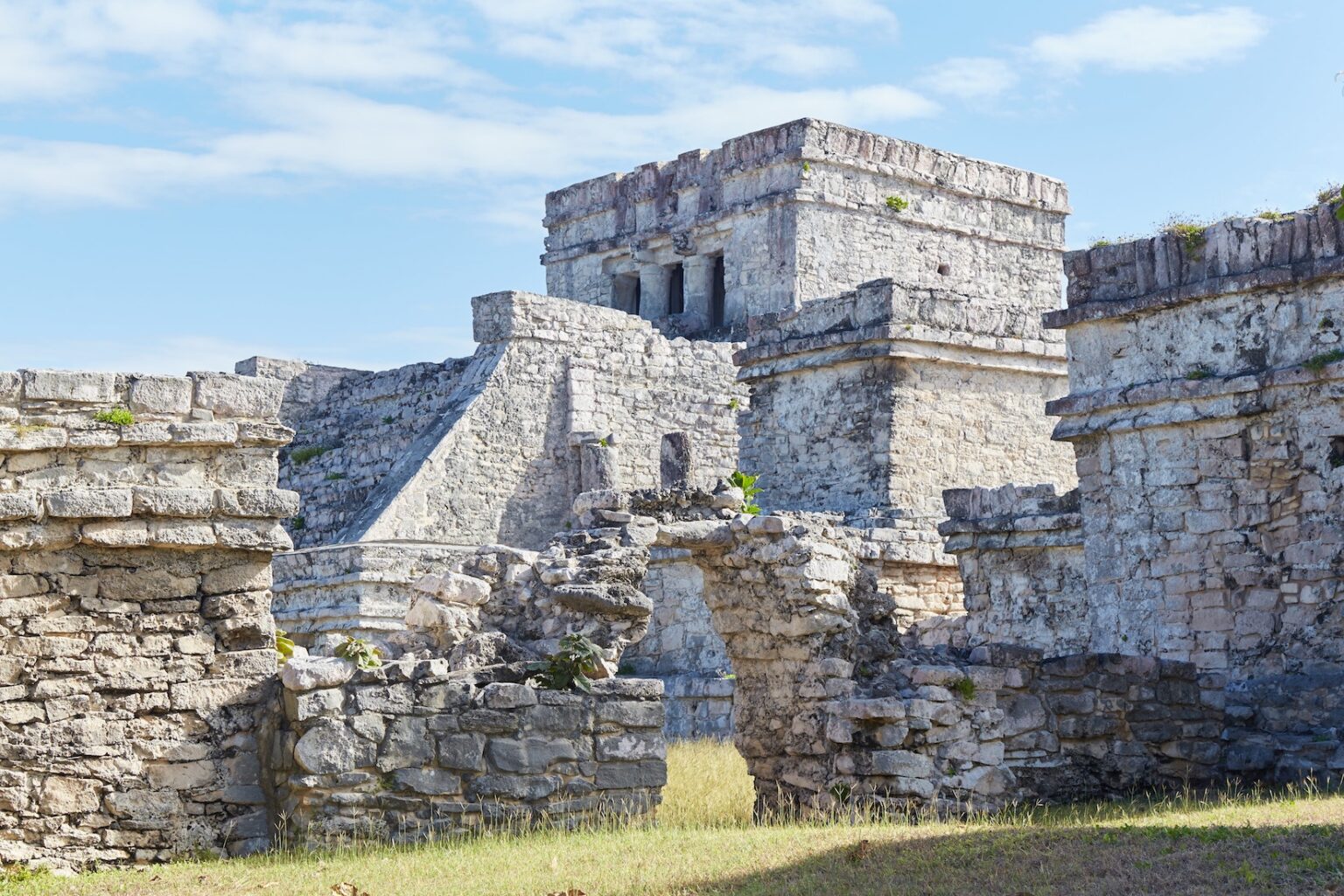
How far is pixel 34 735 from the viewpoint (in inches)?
375

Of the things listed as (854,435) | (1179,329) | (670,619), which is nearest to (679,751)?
(670,619)

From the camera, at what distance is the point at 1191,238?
13180 mm

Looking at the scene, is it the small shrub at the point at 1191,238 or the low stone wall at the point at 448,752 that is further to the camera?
the small shrub at the point at 1191,238

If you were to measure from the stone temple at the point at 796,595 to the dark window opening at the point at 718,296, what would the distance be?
8721 millimetres

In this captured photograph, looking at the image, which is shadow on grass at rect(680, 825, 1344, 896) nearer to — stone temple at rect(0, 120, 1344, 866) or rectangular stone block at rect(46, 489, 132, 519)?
stone temple at rect(0, 120, 1344, 866)

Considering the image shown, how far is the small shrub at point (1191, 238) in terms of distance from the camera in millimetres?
13156

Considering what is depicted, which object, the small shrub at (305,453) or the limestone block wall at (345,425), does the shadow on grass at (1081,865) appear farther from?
the small shrub at (305,453)

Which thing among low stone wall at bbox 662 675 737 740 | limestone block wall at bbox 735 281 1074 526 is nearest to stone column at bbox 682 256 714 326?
limestone block wall at bbox 735 281 1074 526

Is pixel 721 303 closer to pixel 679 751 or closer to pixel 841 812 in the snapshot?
pixel 679 751

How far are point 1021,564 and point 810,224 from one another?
12.8 meters

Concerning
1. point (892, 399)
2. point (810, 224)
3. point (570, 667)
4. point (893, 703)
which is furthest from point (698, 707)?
point (810, 224)

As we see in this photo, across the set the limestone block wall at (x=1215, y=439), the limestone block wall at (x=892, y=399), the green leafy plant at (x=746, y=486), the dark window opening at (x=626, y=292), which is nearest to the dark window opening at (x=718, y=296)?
the dark window opening at (x=626, y=292)

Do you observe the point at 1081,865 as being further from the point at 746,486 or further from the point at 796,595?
the point at 746,486

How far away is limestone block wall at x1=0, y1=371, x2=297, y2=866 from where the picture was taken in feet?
31.3
